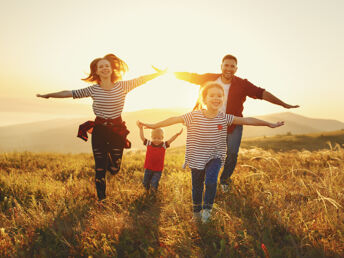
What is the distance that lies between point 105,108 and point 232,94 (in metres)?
2.40

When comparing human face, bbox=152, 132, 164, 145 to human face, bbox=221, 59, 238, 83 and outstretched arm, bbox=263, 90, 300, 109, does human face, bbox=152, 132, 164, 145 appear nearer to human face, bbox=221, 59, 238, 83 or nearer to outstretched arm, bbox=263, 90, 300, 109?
human face, bbox=221, 59, 238, 83

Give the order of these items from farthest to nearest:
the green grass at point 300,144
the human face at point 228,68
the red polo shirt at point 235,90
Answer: the green grass at point 300,144
the red polo shirt at point 235,90
the human face at point 228,68

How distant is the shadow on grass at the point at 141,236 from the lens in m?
2.62

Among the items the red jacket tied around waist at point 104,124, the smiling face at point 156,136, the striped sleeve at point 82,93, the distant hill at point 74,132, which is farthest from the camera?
the distant hill at point 74,132

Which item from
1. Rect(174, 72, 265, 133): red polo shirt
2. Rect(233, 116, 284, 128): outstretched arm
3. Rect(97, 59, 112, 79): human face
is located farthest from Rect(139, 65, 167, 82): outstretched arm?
Rect(233, 116, 284, 128): outstretched arm

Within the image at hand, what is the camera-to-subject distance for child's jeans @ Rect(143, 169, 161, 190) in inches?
194

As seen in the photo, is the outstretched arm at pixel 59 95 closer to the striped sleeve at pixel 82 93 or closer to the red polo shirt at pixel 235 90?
the striped sleeve at pixel 82 93

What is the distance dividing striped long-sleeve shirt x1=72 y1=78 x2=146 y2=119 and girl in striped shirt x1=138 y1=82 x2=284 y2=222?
886 mm

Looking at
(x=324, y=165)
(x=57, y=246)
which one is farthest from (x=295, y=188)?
(x=57, y=246)

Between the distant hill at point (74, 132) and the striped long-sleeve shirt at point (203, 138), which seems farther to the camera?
the distant hill at point (74, 132)

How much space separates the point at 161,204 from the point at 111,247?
1588mm

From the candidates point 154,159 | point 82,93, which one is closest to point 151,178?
point 154,159

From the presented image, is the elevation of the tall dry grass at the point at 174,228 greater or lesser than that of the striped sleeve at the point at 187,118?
lesser

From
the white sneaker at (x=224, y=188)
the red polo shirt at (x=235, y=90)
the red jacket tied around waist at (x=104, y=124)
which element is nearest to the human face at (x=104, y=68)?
the red jacket tied around waist at (x=104, y=124)
